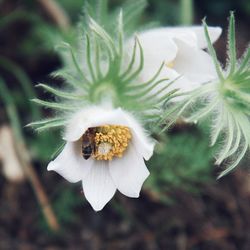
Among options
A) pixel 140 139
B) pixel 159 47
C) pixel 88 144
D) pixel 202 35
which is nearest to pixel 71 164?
pixel 88 144

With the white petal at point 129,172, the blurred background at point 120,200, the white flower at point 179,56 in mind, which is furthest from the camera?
the blurred background at point 120,200

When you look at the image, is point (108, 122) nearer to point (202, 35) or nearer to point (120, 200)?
point (202, 35)

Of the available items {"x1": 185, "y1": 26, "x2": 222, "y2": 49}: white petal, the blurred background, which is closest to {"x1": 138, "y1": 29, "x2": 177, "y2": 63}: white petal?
{"x1": 185, "y1": 26, "x2": 222, "y2": 49}: white petal

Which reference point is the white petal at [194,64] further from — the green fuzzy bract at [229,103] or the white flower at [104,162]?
the white flower at [104,162]

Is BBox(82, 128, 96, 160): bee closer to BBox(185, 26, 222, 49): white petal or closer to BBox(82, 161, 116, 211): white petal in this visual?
BBox(82, 161, 116, 211): white petal

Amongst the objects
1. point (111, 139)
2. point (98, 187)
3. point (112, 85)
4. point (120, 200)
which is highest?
point (112, 85)

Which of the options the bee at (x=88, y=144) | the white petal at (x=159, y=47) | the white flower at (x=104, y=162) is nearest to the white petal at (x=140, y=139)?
the white flower at (x=104, y=162)

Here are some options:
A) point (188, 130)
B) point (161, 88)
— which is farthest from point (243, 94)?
point (188, 130)
